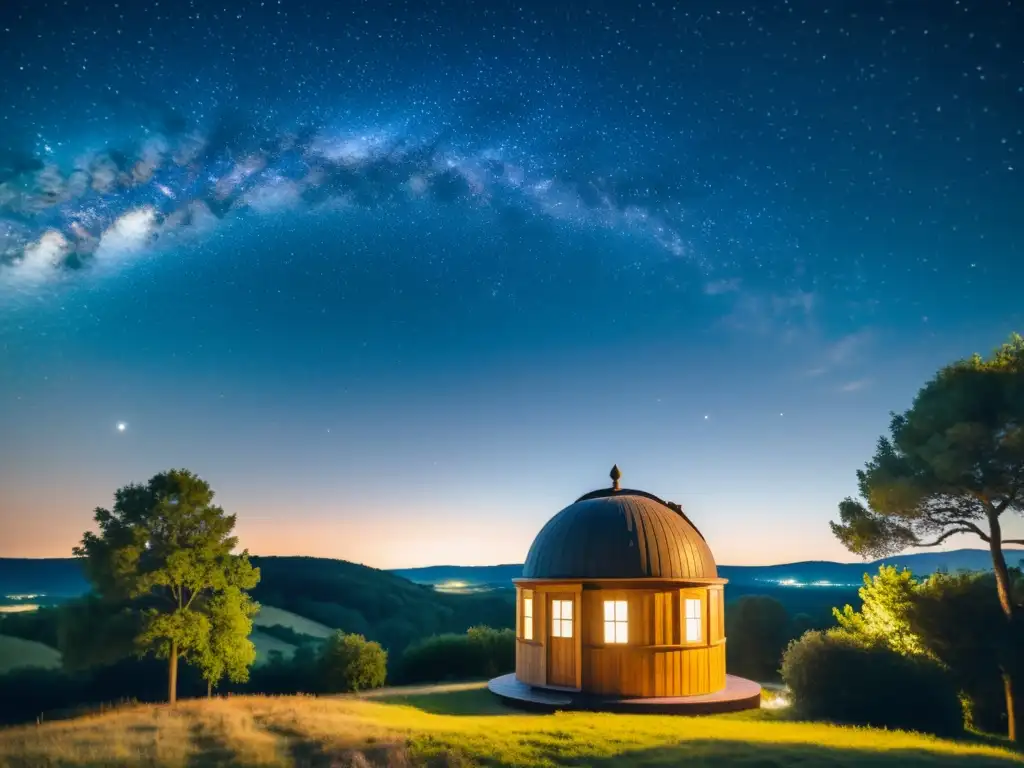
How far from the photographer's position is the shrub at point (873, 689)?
17656 mm

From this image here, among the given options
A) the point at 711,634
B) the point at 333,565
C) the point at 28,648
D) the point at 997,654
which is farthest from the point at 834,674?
the point at 333,565

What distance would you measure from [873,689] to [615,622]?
597 centimetres

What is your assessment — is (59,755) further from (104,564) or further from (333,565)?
(333,565)

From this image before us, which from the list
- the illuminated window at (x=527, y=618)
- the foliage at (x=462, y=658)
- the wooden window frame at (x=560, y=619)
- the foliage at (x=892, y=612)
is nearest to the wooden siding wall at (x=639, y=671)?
the wooden window frame at (x=560, y=619)

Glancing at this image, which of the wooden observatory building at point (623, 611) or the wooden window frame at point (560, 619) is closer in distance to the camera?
the wooden observatory building at point (623, 611)

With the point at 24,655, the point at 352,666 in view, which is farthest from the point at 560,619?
the point at 24,655

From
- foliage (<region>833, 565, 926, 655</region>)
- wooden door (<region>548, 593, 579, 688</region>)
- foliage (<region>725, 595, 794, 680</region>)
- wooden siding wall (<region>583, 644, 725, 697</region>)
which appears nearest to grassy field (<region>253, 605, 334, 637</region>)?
foliage (<region>725, 595, 794, 680</region>)

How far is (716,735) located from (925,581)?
9.29 meters

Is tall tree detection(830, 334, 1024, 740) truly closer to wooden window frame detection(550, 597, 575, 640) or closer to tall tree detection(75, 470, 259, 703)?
wooden window frame detection(550, 597, 575, 640)

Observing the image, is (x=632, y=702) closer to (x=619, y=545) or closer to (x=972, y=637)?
(x=619, y=545)

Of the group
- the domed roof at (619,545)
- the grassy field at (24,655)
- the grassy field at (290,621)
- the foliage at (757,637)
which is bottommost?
the grassy field at (290,621)

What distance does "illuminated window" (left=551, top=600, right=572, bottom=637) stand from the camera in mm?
19641

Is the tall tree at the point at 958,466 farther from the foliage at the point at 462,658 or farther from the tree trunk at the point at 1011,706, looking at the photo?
the foliage at the point at 462,658

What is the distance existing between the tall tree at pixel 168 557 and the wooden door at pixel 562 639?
8791 mm
